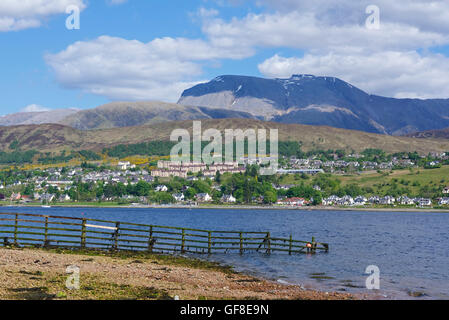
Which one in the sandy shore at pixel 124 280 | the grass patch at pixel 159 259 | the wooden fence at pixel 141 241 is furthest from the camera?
the wooden fence at pixel 141 241

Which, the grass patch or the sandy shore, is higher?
the sandy shore

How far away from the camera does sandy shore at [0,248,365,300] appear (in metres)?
20.4

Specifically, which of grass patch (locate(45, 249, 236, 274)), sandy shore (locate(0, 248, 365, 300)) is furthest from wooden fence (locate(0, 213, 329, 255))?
sandy shore (locate(0, 248, 365, 300))

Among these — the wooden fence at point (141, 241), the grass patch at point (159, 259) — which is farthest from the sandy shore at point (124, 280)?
the wooden fence at point (141, 241)

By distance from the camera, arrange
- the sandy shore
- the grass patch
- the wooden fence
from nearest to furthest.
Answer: the sandy shore
the grass patch
the wooden fence

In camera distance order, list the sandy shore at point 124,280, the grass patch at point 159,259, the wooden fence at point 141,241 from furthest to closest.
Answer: the wooden fence at point 141,241, the grass patch at point 159,259, the sandy shore at point 124,280

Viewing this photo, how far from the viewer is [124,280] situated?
80.4 feet

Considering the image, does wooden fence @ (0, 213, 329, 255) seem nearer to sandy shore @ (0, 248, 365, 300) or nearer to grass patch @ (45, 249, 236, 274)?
grass patch @ (45, 249, 236, 274)

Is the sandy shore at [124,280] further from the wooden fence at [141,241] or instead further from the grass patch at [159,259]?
the wooden fence at [141,241]

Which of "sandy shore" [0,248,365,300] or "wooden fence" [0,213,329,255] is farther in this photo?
"wooden fence" [0,213,329,255]

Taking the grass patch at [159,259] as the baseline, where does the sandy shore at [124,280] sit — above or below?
above

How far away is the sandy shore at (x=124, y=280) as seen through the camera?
2044 centimetres
